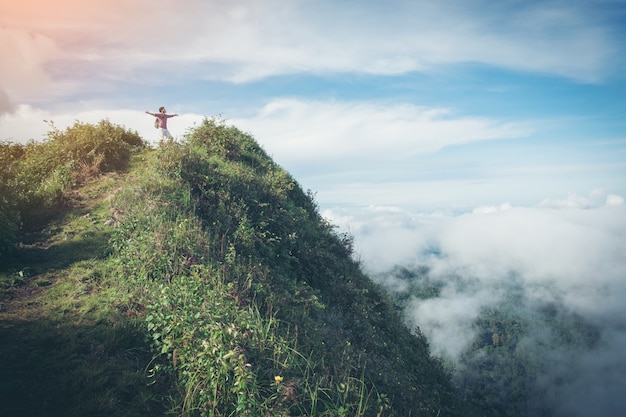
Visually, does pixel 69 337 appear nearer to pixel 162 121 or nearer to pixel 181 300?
pixel 181 300

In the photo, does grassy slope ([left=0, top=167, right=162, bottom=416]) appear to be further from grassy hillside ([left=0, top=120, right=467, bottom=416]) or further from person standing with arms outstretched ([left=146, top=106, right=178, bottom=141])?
person standing with arms outstretched ([left=146, top=106, right=178, bottom=141])

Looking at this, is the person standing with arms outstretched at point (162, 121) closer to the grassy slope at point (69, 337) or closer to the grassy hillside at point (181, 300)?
the grassy hillside at point (181, 300)

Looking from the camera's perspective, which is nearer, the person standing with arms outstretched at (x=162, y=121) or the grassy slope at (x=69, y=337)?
the grassy slope at (x=69, y=337)

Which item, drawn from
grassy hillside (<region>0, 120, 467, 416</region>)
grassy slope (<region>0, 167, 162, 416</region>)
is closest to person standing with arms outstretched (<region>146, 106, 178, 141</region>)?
grassy hillside (<region>0, 120, 467, 416</region>)

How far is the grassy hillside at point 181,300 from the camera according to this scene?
6.09m

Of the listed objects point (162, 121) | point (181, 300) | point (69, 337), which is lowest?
point (69, 337)

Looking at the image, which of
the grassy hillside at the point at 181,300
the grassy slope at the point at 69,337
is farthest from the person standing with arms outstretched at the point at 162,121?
the grassy slope at the point at 69,337

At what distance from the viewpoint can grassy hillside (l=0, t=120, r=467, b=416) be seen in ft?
20.0

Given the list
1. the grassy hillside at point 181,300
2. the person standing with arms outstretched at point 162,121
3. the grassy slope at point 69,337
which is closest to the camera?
the grassy slope at point 69,337

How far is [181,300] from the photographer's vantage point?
25.4 ft

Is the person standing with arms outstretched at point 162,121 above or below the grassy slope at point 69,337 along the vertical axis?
above

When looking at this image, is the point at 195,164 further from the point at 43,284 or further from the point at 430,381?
the point at 430,381

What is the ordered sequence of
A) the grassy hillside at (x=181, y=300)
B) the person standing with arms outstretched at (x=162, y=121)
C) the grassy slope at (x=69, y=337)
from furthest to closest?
the person standing with arms outstretched at (x=162, y=121)
the grassy hillside at (x=181, y=300)
the grassy slope at (x=69, y=337)

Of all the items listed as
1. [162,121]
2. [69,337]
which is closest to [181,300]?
[69,337]
